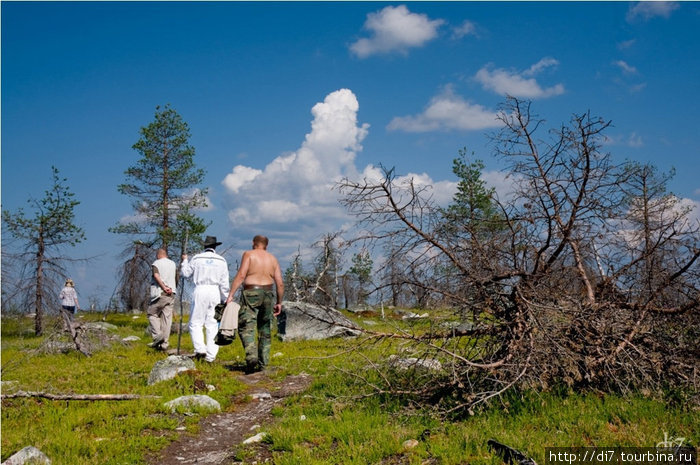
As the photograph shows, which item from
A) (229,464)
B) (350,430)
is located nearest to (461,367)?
(350,430)

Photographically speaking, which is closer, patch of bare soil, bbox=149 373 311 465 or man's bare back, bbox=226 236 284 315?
patch of bare soil, bbox=149 373 311 465

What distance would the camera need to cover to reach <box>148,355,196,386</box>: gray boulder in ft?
29.1

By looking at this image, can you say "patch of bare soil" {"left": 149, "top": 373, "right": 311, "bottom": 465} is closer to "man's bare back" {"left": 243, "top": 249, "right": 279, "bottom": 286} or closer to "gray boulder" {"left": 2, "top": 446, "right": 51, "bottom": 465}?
"gray boulder" {"left": 2, "top": 446, "right": 51, "bottom": 465}

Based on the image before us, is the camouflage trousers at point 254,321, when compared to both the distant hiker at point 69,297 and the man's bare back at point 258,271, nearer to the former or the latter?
the man's bare back at point 258,271

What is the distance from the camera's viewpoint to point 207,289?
36.8 feet

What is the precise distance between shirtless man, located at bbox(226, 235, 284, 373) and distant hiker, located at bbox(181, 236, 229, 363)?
1.44 m

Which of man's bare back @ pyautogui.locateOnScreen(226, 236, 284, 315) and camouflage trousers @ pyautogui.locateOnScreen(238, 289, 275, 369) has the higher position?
man's bare back @ pyautogui.locateOnScreen(226, 236, 284, 315)

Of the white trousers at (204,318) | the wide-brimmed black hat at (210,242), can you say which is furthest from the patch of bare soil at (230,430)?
the wide-brimmed black hat at (210,242)

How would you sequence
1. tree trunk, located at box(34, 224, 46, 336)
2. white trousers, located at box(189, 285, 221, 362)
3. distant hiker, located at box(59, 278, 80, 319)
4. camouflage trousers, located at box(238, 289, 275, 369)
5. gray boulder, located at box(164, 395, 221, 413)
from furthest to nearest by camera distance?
tree trunk, located at box(34, 224, 46, 336) < distant hiker, located at box(59, 278, 80, 319) < white trousers, located at box(189, 285, 221, 362) < camouflage trousers, located at box(238, 289, 275, 369) < gray boulder, located at box(164, 395, 221, 413)

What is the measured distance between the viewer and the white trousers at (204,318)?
35.7 feet

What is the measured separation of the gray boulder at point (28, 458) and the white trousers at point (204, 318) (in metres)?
5.45

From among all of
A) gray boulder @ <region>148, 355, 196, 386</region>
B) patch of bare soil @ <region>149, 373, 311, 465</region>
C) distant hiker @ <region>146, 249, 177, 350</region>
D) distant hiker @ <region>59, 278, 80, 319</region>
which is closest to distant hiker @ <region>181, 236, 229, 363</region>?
gray boulder @ <region>148, 355, 196, 386</region>

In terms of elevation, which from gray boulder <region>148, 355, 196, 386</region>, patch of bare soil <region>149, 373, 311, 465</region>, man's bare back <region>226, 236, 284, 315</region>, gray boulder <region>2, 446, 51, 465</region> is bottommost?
patch of bare soil <region>149, 373, 311, 465</region>

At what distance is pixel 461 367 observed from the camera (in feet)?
21.0
